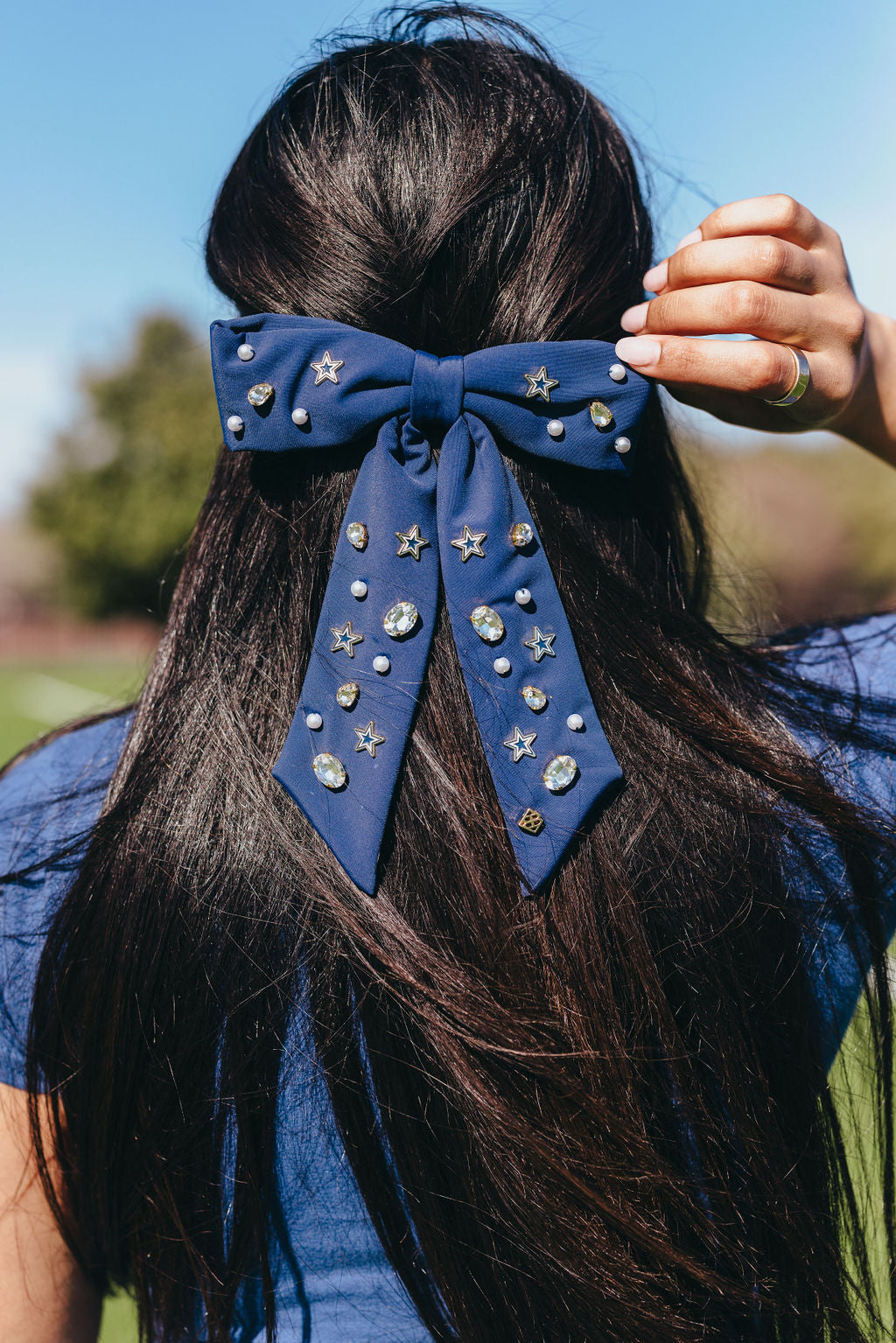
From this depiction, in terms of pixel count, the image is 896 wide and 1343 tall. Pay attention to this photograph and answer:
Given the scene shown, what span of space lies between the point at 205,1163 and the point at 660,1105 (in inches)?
18.8

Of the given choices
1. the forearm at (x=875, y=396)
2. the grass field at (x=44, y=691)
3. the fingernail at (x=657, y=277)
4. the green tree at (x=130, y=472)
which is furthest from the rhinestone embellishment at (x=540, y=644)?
the green tree at (x=130, y=472)

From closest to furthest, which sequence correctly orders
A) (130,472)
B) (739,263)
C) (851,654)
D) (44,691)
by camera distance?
(739,263), (851,654), (44,691), (130,472)

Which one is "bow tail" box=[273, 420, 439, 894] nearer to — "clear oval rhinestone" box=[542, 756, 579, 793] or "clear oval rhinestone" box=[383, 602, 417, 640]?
"clear oval rhinestone" box=[383, 602, 417, 640]

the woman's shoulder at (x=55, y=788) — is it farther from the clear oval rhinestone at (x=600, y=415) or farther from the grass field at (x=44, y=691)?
the grass field at (x=44, y=691)

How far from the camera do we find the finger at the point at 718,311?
993 millimetres

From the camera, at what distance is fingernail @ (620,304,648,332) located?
1007mm

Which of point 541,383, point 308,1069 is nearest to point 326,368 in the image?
point 541,383

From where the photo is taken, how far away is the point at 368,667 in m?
0.90

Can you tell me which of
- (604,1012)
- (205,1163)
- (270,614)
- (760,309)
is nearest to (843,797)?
(604,1012)

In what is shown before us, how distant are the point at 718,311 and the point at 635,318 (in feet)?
0.29

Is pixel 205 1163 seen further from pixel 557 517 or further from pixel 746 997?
pixel 557 517

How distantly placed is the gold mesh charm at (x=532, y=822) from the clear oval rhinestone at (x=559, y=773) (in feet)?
0.09

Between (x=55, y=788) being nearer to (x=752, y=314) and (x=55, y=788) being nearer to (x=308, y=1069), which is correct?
(x=308, y=1069)

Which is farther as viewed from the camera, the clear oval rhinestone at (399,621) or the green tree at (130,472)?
the green tree at (130,472)
